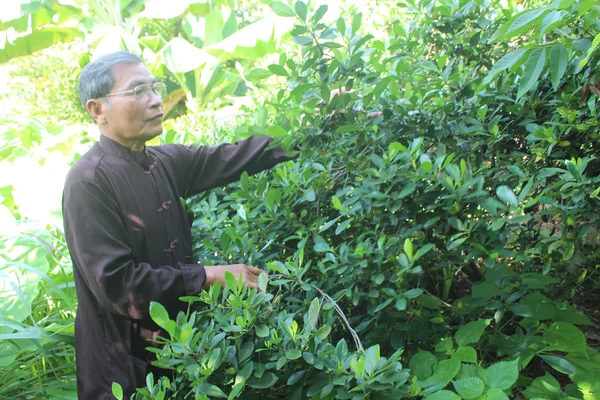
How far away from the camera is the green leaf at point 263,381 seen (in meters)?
1.36

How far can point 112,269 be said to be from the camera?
1.79 metres

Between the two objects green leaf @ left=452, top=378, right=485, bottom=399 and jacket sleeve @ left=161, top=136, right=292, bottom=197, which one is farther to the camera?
jacket sleeve @ left=161, top=136, right=292, bottom=197

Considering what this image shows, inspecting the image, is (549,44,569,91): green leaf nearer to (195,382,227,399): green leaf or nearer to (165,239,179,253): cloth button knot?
(195,382,227,399): green leaf

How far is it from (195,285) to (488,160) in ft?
3.60

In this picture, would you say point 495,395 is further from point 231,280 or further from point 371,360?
point 231,280

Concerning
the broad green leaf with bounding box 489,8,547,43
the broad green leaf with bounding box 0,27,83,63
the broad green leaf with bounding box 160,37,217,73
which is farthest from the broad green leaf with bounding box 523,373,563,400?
the broad green leaf with bounding box 0,27,83,63

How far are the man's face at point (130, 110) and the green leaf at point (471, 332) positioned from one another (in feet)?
4.24

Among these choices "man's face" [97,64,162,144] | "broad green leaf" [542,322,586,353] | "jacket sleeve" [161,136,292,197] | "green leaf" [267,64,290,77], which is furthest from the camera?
"jacket sleeve" [161,136,292,197]

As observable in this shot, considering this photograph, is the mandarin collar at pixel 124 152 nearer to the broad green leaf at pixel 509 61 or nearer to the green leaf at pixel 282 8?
the green leaf at pixel 282 8

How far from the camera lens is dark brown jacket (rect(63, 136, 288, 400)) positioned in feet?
5.89

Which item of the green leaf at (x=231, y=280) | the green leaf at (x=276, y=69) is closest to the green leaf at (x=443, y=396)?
the green leaf at (x=231, y=280)

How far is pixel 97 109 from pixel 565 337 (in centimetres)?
178

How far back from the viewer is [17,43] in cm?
1232

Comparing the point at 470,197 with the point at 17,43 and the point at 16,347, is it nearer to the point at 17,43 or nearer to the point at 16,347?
the point at 16,347
